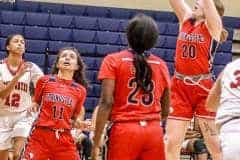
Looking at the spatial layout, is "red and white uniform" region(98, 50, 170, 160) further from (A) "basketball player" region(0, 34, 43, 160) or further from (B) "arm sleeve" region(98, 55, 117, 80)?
(A) "basketball player" region(0, 34, 43, 160)

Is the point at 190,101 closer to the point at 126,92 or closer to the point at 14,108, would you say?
the point at 126,92

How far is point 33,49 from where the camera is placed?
1343cm

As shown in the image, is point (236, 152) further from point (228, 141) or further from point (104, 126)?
point (104, 126)

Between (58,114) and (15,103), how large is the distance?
1421mm

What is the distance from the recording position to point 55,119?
239 inches

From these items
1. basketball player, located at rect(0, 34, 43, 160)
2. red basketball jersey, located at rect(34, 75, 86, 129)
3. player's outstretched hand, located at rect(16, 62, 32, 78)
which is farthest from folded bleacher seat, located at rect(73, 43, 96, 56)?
red basketball jersey, located at rect(34, 75, 86, 129)

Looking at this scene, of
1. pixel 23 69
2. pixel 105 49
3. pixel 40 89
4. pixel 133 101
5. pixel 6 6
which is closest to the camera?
pixel 133 101

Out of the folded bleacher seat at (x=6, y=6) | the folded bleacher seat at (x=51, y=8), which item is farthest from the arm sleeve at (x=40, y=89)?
the folded bleacher seat at (x=6, y=6)

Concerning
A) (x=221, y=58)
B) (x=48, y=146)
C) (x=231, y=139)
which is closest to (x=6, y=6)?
(x=221, y=58)

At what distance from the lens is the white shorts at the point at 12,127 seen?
7.32m

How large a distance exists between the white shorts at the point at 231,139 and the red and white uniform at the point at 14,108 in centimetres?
366

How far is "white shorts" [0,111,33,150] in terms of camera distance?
24.0 feet

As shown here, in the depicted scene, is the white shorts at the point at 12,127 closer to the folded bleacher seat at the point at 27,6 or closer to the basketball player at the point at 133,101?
the basketball player at the point at 133,101

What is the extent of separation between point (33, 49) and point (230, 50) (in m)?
4.03
